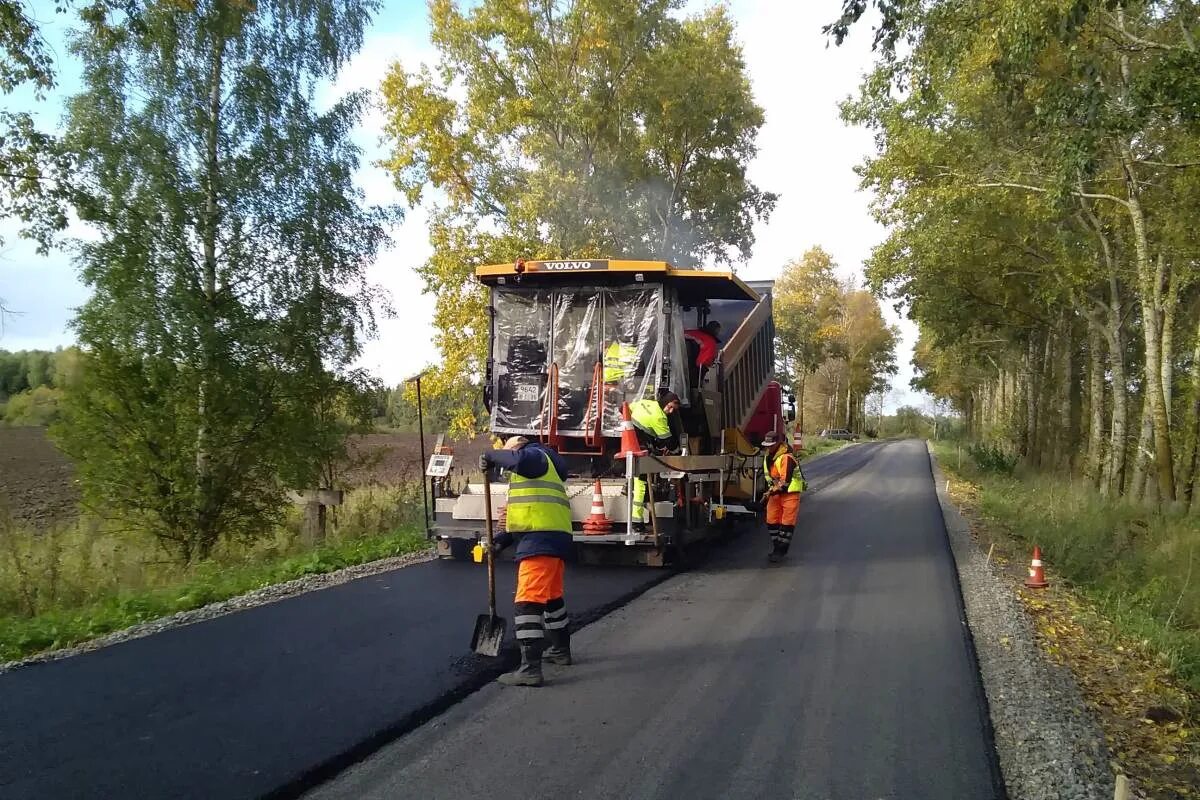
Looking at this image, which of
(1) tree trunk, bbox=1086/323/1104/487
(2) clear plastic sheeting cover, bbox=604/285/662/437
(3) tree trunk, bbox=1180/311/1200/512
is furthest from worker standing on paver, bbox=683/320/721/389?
(1) tree trunk, bbox=1086/323/1104/487

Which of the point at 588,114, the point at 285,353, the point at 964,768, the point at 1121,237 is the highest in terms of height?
the point at 588,114

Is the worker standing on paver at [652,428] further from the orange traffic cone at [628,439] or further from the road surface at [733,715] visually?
the road surface at [733,715]

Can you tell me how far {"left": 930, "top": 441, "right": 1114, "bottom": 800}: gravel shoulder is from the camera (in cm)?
410

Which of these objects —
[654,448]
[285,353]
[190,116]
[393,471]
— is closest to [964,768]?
[654,448]

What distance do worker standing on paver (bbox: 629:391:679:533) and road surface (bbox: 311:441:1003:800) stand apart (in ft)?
3.06

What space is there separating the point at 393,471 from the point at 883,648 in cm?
1333

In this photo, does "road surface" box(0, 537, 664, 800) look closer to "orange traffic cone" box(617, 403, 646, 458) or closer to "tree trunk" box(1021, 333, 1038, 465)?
"orange traffic cone" box(617, 403, 646, 458)

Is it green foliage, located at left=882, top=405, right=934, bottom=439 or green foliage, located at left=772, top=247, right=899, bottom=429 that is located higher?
green foliage, located at left=772, top=247, right=899, bottom=429

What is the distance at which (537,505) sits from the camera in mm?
5633

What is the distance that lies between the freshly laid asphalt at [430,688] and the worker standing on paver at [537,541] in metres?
0.35

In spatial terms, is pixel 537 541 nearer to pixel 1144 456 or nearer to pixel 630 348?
pixel 630 348

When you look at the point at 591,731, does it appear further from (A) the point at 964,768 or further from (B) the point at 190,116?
(B) the point at 190,116

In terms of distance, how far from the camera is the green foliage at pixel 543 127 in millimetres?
19688

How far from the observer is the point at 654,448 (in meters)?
9.60
